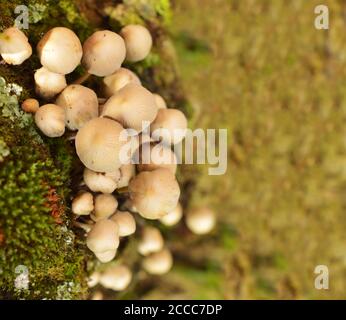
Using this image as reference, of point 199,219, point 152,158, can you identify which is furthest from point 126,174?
point 199,219

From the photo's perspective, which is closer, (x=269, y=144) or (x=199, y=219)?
(x=199, y=219)

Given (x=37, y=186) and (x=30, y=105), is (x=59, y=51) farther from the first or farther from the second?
(x=37, y=186)

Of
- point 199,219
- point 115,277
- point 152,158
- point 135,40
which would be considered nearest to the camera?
point 152,158

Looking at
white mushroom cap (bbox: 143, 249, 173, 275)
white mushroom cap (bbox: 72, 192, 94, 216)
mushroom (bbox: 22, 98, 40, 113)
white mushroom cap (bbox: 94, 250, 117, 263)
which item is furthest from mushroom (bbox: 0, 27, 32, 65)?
white mushroom cap (bbox: 143, 249, 173, 275)

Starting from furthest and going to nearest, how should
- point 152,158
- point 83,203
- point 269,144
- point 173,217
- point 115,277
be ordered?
point 269,144 < point 173,217 < point 115,277 < point 152,158 < point 83,203

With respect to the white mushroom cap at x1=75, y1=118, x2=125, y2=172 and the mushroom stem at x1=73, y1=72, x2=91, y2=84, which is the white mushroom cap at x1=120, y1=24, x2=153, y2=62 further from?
the white mushroom cap at x1=75, y1=118, x2=125, y2=172

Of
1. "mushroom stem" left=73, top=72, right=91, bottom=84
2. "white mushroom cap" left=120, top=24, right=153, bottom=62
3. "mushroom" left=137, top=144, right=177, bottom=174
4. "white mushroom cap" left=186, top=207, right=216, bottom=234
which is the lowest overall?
"white mushroom cap" left=186, top=207, right=216, bottom=234

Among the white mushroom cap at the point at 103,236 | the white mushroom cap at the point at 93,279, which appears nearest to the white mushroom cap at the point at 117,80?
the white mushroom cap at the point at 103,236

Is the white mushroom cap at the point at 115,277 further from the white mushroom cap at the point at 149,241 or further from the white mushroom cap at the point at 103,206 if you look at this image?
the white mushroom cap at the point at 103,206
